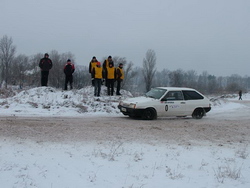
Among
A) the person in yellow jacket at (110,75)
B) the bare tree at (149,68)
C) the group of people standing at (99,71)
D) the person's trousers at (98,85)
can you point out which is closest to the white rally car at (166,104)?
the person's trousers at (98,85)

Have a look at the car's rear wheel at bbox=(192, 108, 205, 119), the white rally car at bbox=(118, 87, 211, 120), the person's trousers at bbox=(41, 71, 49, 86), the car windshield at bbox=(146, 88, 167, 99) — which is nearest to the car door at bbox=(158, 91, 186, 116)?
the white rally car at bbox=(118, 87, 211, 120)

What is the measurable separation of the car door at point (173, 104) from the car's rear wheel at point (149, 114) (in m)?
0.47

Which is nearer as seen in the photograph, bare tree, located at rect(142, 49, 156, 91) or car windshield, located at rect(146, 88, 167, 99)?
car windshield, located at rect(146, 88, 167, 99)

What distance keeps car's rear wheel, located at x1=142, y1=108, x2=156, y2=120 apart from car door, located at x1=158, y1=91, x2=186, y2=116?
47cm

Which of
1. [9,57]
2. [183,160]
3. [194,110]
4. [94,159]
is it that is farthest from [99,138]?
[9,57]

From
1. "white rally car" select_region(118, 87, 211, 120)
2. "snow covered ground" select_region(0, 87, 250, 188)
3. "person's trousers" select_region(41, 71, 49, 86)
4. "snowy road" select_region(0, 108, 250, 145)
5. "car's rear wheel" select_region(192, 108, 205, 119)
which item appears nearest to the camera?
"snow covered ground" select_region(0, 87, 250, 188)

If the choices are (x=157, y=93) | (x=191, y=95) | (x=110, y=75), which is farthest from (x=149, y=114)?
(x=110, y=75)

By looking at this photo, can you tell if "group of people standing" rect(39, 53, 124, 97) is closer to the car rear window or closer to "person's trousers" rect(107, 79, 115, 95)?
"person's trousers" rect(107, 79, 115, 95)

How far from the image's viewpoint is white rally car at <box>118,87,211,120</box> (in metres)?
11.8

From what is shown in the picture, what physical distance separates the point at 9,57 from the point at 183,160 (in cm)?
6611

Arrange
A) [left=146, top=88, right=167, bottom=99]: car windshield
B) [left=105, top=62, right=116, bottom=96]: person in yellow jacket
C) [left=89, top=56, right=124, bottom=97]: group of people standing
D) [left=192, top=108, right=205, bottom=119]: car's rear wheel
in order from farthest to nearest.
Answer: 1. [left=105, top=62, right=116, bottom=96]: person in yellow jacket
2. [left=89, top=56, right=124, bottom=97]: group of people standing
3. [left=192, top=108, right=205, bottom=119]: car's rear wheel
4. [left=146, top=88, right=167, bottom=99]: car windshield

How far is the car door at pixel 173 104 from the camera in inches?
483

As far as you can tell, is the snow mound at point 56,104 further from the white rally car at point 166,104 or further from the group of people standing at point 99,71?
the white rally car at point 166,104

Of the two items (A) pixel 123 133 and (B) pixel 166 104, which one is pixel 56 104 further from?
(A) pixel 123 133
